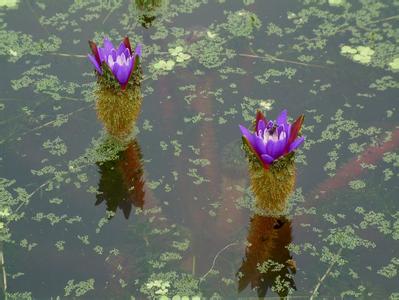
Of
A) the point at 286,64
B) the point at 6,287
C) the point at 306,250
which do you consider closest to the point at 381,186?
the point at 306,250

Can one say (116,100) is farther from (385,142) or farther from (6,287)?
(385,142)

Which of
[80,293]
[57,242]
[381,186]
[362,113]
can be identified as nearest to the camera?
[80,293]

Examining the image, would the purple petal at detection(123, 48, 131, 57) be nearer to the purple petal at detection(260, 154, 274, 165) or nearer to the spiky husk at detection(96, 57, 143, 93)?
the spiky husk at detection(96, 57, 143, 93)

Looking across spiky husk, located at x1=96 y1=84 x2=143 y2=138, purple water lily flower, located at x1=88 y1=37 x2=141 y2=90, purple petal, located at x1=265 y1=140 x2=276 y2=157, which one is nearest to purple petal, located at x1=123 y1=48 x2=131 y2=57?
purple water lily flower, located at x1=88 y1=37 x2=141 y2=90

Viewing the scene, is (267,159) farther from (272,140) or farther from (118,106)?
(118,106)

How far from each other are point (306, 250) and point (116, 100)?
4.39ft

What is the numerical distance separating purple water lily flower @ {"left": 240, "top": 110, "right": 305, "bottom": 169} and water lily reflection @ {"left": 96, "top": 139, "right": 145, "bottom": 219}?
32.5 inches

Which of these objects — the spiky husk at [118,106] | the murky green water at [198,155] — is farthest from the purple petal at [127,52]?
the murky green water at [198,155]

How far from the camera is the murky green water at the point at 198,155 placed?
3533 mm

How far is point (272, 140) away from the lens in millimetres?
3365

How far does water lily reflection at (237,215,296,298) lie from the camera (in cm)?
346

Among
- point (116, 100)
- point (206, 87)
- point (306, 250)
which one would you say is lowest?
point (306, 250)

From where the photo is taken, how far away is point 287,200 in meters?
3.79

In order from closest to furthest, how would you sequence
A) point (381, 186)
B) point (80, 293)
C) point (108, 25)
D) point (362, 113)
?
point (80, 293)
point (381, 186)
point (362, 113)
point (108, 25)
